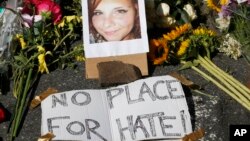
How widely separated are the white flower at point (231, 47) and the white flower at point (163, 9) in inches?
12.8

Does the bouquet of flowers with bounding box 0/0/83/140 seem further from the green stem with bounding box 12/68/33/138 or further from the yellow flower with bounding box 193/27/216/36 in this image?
the yellow flower with bounding box 193/27/216/36

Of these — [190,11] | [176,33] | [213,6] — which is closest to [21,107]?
[176,33]

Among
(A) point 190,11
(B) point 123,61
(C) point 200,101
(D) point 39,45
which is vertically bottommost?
(C) point 200,101

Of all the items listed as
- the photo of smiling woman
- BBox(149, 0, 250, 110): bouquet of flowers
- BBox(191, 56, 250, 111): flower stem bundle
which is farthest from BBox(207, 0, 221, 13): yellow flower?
the photo of smiling woman

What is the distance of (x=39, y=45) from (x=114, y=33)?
0.37 meters

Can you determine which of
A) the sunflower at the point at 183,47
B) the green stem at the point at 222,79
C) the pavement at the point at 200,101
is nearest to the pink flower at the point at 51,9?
the pavement at the point at 200,101

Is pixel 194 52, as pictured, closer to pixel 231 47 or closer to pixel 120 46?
pixel 231 47

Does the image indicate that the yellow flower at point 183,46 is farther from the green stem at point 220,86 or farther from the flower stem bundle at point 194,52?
the green stem at point 220,86

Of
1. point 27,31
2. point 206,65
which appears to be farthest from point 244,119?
point 27,31

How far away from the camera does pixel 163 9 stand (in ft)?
10.7

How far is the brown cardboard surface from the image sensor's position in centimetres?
307

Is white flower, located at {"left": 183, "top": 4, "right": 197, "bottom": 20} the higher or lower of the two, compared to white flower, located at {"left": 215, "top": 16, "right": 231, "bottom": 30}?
higher

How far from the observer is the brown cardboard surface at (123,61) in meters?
3.07

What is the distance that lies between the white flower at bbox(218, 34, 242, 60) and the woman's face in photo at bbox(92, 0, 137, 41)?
0.48 meters
